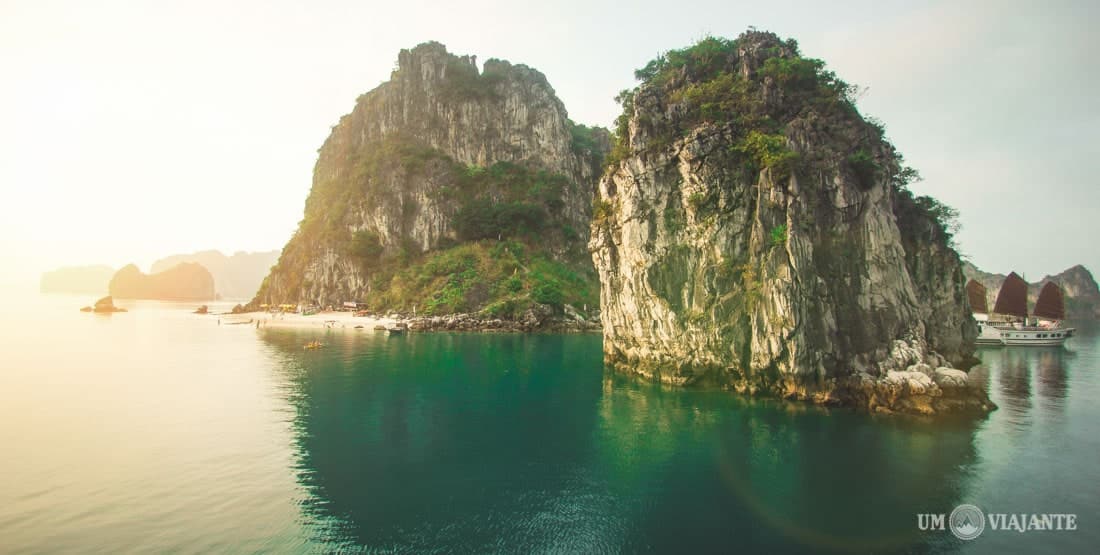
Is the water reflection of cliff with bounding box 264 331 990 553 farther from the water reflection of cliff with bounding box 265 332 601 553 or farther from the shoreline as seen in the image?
the shoreline

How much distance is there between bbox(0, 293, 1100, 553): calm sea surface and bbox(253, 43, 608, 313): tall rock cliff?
53.1 m

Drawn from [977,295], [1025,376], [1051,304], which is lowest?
[1025,376]

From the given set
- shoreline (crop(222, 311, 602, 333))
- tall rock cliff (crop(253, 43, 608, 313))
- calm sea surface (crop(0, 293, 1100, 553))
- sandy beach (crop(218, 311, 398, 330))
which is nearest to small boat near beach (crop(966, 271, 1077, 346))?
calm sea surface (crop(0, 293, 1100, 553))

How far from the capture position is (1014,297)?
64.6m

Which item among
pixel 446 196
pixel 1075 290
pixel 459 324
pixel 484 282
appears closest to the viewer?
pixel 459 324

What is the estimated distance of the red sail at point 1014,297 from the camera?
6341 centimetres

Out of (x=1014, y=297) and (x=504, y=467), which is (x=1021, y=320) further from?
(x=504, y=467)

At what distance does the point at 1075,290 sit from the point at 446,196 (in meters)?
166

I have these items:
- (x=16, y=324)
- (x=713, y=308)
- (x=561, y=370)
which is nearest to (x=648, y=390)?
(x=713, y=308)

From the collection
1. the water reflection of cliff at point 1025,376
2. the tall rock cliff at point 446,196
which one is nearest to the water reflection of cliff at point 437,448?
the water reflection of cliff at point 1025,376

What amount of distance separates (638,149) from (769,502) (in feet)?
90.1

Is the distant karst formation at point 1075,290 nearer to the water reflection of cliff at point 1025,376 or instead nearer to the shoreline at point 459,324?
the water reflection of cliff at point 1025,376

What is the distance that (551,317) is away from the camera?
78688 millimetres

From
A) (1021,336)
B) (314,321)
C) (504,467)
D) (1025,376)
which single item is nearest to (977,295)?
(1021,336)
